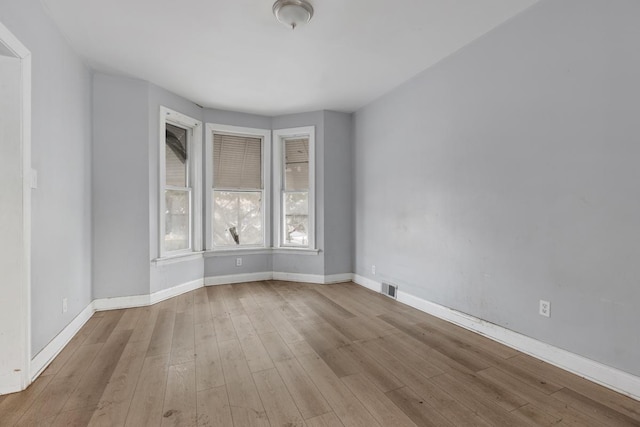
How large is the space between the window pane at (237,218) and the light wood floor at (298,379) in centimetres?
170

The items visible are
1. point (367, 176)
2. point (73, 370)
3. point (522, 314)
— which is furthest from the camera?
point (367, 176)

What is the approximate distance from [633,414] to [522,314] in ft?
2.68

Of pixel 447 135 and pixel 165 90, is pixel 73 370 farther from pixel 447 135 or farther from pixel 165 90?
pixel 447 135

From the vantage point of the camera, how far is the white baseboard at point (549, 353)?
1870 mm

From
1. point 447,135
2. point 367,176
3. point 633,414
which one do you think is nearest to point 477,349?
point 633,414

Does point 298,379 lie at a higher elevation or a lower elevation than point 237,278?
lower

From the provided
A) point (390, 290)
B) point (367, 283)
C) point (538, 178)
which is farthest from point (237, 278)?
point (538, 178)

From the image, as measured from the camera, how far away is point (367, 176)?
4426mm

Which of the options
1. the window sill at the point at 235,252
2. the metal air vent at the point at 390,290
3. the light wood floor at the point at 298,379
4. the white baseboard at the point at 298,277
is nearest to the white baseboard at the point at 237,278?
the white baseboard at the point at 298,277

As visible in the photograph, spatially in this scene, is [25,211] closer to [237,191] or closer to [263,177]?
[237,191]

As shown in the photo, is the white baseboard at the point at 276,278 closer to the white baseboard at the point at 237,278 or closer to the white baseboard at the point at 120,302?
the white baseboard at the point at 237,278

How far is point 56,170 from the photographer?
252cm

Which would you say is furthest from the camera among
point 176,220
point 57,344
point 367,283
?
point 367,283

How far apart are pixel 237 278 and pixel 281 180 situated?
1.72 m
